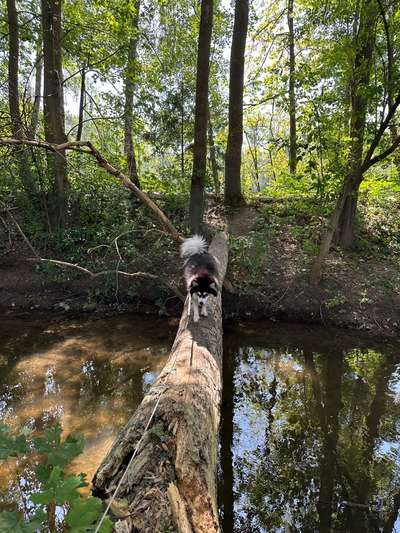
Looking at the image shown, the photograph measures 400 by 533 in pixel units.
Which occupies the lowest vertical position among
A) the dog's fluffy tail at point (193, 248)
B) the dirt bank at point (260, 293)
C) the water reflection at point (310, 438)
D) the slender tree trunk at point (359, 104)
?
the water reflection at point (310, 438)

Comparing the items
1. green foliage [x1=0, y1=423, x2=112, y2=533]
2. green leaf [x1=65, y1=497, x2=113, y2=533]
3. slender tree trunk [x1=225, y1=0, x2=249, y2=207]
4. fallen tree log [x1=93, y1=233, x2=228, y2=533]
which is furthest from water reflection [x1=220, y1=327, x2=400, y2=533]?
slender tree trunk [x1=225, y1=0, x2=249, y2=207]

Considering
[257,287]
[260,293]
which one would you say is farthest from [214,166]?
[260,293]

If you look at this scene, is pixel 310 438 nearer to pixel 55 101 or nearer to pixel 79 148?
pixel 79 148

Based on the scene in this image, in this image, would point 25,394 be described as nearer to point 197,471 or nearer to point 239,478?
point 239,478

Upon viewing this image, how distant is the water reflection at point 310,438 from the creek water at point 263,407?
13mm

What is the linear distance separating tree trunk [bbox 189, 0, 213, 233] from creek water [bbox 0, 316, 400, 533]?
332cm

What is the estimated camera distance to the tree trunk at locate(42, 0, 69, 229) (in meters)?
8.33

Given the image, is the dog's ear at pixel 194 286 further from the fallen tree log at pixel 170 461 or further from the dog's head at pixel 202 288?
the fallen tree log at pixel 170 461

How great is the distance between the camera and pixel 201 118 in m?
8.42

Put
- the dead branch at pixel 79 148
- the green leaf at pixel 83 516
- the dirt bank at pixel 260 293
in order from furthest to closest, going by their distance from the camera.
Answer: the dirt bank at pixel 260 293
the dead branch at pixel 79 148
the green leaf at pixel 83 516

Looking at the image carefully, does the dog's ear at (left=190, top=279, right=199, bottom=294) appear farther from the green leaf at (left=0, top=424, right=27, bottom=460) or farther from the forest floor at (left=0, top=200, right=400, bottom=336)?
the forest floor at (left=0, top=200, right=400, bottom=336)

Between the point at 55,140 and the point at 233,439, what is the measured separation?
8.20m

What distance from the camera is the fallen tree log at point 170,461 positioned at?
1.62 meters

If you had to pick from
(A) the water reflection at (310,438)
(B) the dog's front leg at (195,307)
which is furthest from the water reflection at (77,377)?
(B) the dog's front leg at (195,307)
